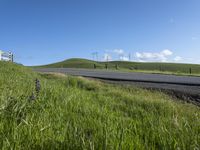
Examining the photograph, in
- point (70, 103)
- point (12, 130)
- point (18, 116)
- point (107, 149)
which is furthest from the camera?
point (70, 103)

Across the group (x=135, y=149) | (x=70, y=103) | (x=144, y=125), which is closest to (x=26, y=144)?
(x=135, y=149)

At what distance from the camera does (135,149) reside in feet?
8.27

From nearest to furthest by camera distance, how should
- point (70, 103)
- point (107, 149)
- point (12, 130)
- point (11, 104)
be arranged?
point (107, 149) < point (12, 130) < point (11, 104) < point (70, 103)

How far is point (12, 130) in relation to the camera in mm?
2795

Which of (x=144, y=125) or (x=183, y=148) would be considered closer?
(x=183, y=148)

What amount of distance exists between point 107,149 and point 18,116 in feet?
4.90

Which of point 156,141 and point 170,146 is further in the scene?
point 156,141

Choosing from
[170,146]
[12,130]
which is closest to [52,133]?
[12,130]

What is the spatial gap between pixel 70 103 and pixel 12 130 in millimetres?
2265

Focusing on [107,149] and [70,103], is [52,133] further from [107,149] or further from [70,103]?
[70,103]

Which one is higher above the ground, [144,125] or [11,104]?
[11,104]

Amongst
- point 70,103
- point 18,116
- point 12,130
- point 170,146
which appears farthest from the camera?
point 70,103

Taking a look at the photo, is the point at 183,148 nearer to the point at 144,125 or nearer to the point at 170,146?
the point at 170,146

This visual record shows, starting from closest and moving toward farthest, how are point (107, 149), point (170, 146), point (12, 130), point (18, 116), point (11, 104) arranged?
point (107, 149)
point (170, 146)
point (12, 130)
point (18, 116)
point (11, 104)
